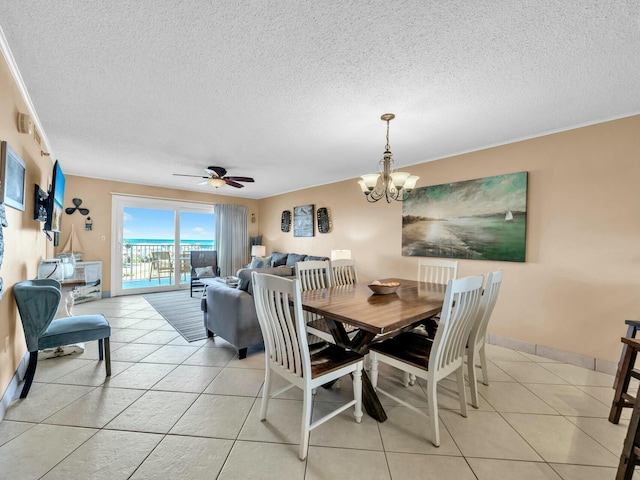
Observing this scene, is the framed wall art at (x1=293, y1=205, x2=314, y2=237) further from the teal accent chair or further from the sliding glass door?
the teal accent chair

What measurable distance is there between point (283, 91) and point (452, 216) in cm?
A: 258

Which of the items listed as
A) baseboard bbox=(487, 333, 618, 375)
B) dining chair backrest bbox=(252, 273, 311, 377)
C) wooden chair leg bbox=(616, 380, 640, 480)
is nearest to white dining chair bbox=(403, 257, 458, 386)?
baseboard bbox=(487, 333, 618, 375)

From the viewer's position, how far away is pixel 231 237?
663 cm

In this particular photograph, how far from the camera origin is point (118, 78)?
74.3 inches

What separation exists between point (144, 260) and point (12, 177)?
457 cm

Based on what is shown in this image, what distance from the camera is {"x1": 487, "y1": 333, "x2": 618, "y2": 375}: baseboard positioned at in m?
2.44

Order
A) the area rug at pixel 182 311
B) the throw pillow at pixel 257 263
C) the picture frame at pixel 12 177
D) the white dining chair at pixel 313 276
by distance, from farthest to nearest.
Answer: the throw pillow at pixel 257 263 → the area rug at pixel 182 311 → the white dining chair at pixel 313 276 → the picture frame at pixel 12 177

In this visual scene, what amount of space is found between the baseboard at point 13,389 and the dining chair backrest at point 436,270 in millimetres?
3684

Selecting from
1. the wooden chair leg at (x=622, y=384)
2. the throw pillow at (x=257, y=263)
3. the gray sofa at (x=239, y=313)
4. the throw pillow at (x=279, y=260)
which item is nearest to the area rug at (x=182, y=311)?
the gray sofa at (x=239, y=313)

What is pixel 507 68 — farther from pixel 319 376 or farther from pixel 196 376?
pixel 196 376

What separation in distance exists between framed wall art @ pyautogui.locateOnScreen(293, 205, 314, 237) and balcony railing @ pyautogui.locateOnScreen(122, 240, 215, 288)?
2634 mm

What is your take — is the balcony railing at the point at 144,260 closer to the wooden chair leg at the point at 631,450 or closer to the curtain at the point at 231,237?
the curtain at the point at 231,237

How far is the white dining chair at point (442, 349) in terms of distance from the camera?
153 centimetres

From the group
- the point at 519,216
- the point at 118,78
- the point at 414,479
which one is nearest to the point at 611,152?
the point at 519,216
